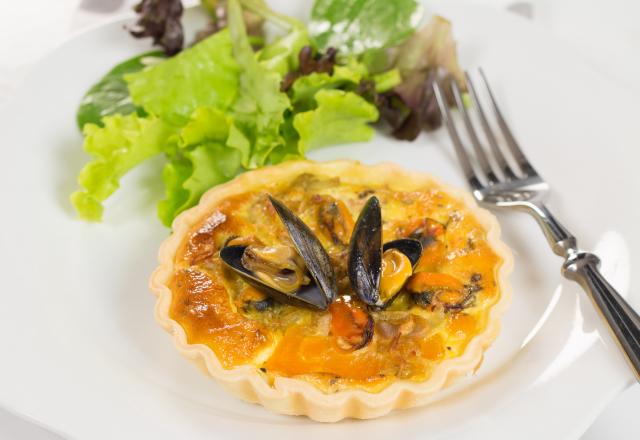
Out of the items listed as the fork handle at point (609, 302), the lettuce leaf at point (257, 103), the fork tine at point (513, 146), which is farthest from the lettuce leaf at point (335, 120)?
the fork handle at point (609, 302)

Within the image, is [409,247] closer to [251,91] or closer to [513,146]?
[513,146]

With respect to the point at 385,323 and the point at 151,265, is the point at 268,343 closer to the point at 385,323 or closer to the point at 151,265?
the point at 385,323

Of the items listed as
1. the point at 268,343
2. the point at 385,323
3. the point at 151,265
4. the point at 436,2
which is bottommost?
the point at 151,265

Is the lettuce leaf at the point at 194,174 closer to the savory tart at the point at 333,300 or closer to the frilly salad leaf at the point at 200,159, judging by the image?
the frilly salad leaf at the point at 200,159

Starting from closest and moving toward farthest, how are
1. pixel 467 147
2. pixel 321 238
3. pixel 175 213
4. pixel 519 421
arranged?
pixel 519 421 → pixel 321 238 → pixel 175 213 → pixel 467 147

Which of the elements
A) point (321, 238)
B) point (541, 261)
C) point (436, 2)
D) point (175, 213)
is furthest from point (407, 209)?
point (436, 2)

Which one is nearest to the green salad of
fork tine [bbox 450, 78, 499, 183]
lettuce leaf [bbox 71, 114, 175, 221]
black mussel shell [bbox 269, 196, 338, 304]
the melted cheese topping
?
lettuce leaf [bbox 71, 114, 175, 221]
